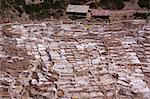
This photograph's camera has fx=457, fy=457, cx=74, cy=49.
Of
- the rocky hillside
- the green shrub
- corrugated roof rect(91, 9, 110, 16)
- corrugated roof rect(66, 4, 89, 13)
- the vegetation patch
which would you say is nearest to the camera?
the rocky hillside

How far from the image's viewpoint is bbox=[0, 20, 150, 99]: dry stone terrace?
9719mm

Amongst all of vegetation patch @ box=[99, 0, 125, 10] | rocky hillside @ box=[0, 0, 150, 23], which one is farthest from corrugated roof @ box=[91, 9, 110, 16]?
vegetation patch @ box=[99, 0, 125, 10]

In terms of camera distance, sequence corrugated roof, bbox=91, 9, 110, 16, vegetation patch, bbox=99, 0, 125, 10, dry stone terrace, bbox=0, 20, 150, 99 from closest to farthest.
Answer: dry stone terrace, bbox=0, 20, 150, 99, corrugated roof, bbox=91, 9, 110, 16, vegetation patch, bbox=99, 0, 125, 10

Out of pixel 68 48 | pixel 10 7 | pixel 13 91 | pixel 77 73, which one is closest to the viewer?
pixel 13 91

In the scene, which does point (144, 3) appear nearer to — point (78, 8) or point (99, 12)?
point (99, 12)

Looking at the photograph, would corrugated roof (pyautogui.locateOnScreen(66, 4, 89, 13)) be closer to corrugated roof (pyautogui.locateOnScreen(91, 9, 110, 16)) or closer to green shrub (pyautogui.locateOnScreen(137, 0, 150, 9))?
corrugated roof (pyautogui.locateOnScreen(91, 9, 110, 16))

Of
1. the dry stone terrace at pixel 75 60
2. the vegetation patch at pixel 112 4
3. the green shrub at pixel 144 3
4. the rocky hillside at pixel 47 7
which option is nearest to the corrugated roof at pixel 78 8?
the rocky hillside at pixel 47 7

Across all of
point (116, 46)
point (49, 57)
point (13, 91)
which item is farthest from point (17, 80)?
point (116, 46)

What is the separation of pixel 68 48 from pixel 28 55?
1.02m

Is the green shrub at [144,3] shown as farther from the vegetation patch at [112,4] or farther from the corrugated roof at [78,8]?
the corrugated roof at [78,8]

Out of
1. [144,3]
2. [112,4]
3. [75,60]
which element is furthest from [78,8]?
[75,60]

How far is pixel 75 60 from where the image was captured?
35.2 ft

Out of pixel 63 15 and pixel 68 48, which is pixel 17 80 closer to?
pixel 68 48

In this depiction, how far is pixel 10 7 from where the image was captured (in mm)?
15211
